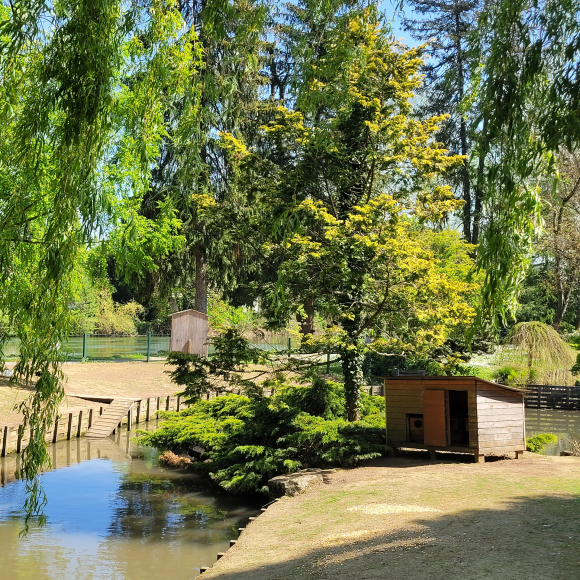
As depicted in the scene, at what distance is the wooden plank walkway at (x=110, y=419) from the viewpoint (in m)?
21.2

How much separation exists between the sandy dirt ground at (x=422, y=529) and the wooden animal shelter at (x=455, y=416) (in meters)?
1.00

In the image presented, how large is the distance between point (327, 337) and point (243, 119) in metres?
18.4

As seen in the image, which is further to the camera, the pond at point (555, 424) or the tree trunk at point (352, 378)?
the pond at point (555, 424)

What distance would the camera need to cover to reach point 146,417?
24.4m

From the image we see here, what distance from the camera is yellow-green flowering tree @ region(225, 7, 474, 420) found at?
14.4m

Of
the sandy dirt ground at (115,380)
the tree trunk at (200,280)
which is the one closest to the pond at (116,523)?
the sandy dirt ground at (115,380)

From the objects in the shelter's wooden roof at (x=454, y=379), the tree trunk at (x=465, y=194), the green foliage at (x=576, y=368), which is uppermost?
the tree trunk at (x=465, y=194)

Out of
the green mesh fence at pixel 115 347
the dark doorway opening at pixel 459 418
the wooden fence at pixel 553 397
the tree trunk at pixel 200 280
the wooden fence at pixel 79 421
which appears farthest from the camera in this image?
the green mesh fence at pixel 115 347

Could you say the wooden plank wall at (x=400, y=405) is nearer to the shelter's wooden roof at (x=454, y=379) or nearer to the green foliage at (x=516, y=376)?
the shelter's wooden roof at (x=454, y=379)

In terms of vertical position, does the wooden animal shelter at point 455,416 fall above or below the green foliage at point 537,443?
above

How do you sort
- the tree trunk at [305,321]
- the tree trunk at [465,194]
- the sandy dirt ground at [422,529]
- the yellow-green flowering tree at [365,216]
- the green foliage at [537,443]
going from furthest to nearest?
the tree trunk at [465,194]
the tree trunk at [305,321]
the green foliage at [537,443]
the yellow-green flowering tree at [365,216]
the sandy dirt ground at [422,529]

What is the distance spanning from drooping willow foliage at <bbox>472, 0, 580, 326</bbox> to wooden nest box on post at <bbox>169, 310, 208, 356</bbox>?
2302 centimetres

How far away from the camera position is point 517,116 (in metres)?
5.65

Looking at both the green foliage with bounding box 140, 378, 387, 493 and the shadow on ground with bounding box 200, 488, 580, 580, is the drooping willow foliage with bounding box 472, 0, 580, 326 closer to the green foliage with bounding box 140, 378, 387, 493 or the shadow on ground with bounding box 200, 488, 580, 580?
the shadow on ground with bounding box 200, 488, 580, 580
